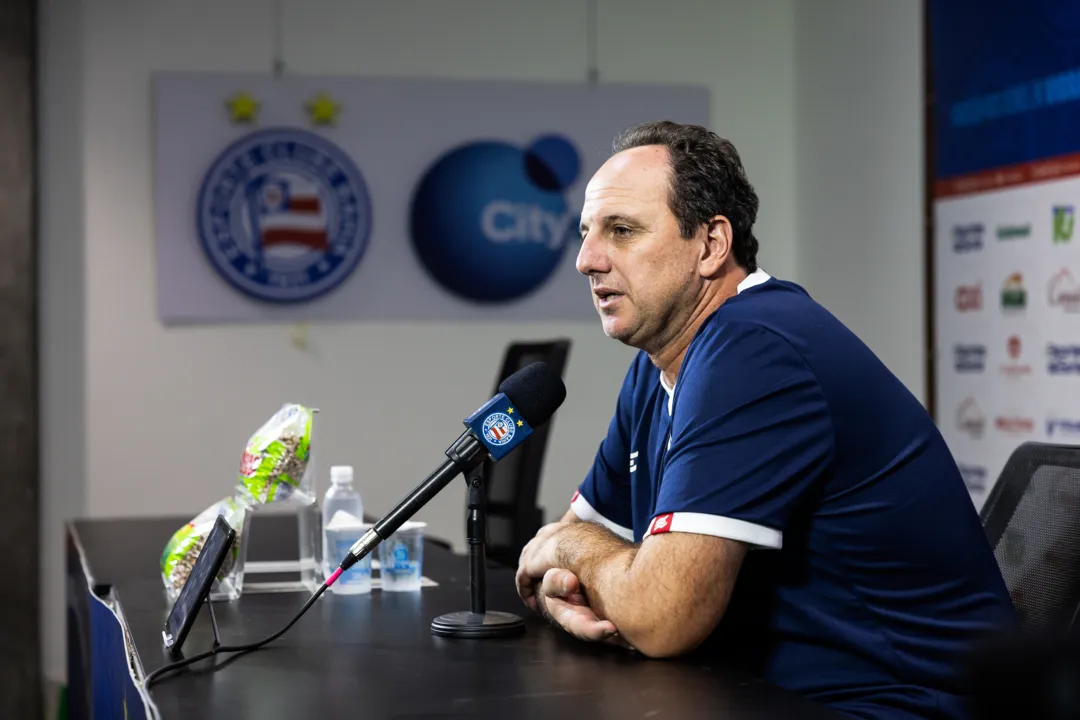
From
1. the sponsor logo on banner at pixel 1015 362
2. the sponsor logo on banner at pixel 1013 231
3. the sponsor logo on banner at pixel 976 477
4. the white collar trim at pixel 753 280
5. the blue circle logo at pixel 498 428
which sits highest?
the sponsor logo on banner at pixel 1013 231

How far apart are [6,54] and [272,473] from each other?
2.97 m

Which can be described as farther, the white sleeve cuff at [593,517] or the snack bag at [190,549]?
the white sleeve cuff at [593,517]

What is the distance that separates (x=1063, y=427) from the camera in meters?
3.37

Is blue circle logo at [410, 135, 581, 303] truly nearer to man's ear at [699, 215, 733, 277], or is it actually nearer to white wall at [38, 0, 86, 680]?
white wall at [38, 0, 86, 680]

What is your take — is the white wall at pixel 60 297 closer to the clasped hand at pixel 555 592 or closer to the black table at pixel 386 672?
the black table at pixel 386 672

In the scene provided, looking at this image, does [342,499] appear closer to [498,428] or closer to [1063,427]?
[498,428]

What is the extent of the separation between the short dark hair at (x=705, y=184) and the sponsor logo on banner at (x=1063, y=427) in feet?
6.57

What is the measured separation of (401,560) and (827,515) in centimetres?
69

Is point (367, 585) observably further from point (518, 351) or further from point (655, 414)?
point (518, 351)

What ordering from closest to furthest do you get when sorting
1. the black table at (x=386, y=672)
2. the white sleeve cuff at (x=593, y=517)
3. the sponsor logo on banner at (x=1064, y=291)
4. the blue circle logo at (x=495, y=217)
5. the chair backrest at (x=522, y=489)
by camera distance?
1. the black table at (x=386, y=672)
2. the white sleeve cuff at (x=593, y=517)
3. the chair backrest at (x=522, y=489)
4. the sponsor logo on banner at (x=1064, y=291)
5. the blue circle logo at (x=495, y=217)

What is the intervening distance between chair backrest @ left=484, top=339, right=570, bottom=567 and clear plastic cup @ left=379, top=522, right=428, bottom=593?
1.25 metres

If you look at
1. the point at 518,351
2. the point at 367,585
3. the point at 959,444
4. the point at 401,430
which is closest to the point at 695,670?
the point at 367,585

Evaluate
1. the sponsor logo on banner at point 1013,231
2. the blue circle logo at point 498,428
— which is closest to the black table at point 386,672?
the blue circle logo at point 498,428

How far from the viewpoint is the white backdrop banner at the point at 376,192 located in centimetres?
434
